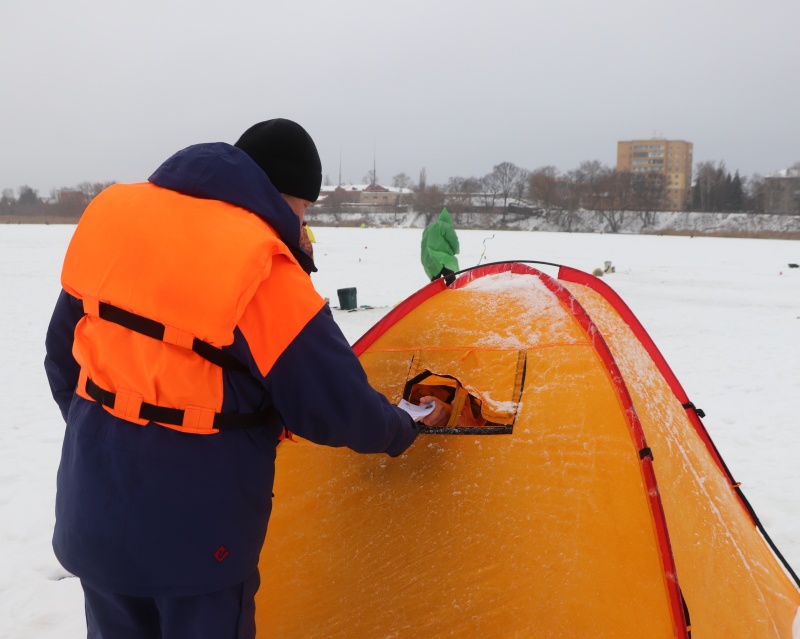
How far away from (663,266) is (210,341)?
1912cm

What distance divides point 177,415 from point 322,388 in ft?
1.01

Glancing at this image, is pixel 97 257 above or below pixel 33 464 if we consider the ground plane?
above

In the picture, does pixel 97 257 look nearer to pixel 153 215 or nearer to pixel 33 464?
pixel 153 215

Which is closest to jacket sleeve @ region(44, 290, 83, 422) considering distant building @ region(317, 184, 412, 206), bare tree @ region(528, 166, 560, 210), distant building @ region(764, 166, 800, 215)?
bare tree @ region(528, 166, 560, 210)

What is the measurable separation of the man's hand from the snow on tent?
0.04m

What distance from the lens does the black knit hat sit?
1688 mm

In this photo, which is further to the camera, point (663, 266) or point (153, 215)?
point (663, 266)

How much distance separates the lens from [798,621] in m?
2.41

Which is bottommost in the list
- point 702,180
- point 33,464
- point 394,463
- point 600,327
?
point 33,464

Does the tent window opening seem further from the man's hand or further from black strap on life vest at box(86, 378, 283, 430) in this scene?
black strap on life vest at box(86, 378, 283, 430)

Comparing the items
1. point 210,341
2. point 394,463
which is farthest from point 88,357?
point 394,463

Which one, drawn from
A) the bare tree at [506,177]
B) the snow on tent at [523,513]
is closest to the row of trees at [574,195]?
the bare tree at [506,177]

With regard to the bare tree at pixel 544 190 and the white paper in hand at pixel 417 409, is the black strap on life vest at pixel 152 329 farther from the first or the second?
the bare tree at pixel 544 190

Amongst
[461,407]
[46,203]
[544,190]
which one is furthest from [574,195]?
[461,407]
